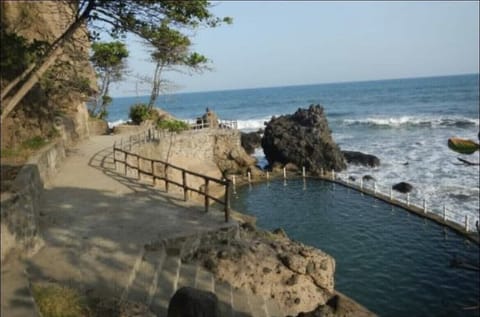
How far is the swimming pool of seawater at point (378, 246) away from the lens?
15.1 m

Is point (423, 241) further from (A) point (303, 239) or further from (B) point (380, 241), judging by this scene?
(A) point (303, 239)

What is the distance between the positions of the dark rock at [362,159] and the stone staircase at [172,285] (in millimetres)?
32547

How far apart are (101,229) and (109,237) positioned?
65cm

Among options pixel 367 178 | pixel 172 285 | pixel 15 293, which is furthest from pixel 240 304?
pixel 367 178

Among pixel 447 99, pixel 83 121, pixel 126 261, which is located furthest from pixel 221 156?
pixel 447 99

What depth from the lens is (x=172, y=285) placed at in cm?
939

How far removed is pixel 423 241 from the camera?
20.4 meters

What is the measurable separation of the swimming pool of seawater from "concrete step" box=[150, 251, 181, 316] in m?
6.30

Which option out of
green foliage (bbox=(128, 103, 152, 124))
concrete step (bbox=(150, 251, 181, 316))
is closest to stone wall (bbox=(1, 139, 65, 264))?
concrete step (bbox=(150, 251, 181, 316))

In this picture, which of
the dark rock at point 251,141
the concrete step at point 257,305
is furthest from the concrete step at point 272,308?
the dark rock at point 251,141

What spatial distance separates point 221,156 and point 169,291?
1010 inches

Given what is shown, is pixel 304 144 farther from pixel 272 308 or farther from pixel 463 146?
pixel 463 146

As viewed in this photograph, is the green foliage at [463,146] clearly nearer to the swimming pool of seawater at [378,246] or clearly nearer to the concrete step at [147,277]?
the concrete step at [147,277]

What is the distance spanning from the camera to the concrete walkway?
8688 mm
